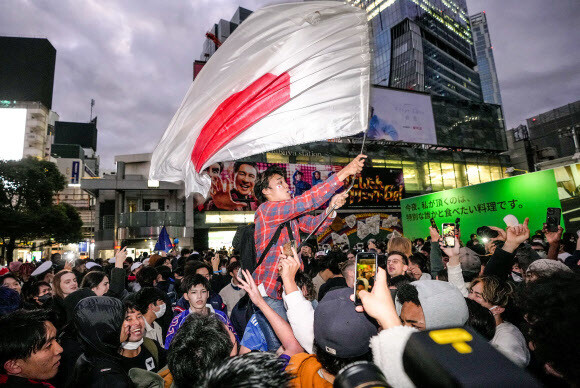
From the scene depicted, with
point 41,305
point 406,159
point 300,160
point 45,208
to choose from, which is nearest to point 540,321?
point 41,305

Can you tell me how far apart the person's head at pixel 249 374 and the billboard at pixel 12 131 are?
194 feet

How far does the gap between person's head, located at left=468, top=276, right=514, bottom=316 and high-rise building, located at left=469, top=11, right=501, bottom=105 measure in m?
194

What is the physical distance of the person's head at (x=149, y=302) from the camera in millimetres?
3936

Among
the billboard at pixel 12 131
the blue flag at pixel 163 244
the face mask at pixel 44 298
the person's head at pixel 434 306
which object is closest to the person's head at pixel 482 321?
the person's head at pixel 434 306

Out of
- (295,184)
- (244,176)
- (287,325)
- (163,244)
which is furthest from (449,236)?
(295,184)

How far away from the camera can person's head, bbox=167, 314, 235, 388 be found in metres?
1.77

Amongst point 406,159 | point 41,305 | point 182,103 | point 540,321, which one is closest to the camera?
point 540,321

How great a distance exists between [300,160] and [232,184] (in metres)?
8.30

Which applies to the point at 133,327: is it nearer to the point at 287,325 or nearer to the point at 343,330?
the point at 287,325

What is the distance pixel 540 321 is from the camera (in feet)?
4.03

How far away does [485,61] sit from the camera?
542 ft

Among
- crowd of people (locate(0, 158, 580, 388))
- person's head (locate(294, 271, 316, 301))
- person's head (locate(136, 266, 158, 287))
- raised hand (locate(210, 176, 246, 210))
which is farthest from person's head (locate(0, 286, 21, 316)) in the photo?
raised hand (locate(210, 176, 246, 210))

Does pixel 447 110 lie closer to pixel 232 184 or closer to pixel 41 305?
pixel 232 184

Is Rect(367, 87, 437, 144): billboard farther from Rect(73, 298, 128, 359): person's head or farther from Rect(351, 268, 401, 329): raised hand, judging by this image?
Rect(351, 268, 401, 329): raised hand
